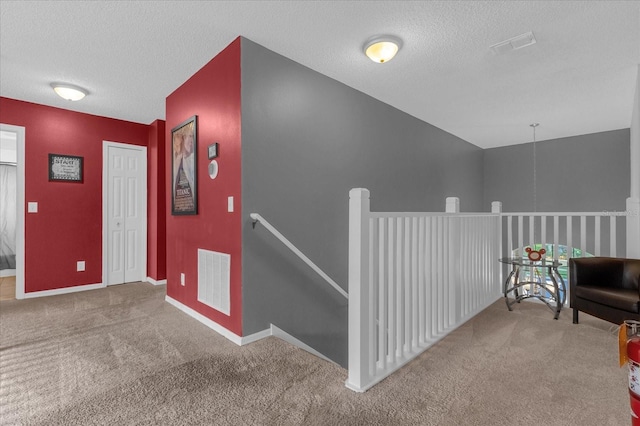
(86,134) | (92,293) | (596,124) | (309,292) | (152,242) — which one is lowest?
(92,293)

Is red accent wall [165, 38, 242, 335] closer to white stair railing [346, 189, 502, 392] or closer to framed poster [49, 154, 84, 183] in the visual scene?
white stair railing [346, 189, 502, 392]

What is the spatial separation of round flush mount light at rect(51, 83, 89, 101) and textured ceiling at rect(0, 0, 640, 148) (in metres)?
0.08

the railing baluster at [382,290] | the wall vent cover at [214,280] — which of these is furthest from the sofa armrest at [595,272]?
the wall vent cover at [214,280]

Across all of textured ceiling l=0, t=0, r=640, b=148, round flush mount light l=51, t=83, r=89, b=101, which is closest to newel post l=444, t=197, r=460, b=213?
textured ceiling l=0, t=0, r=640, b=148

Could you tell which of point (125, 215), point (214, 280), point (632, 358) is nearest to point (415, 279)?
point (632, 358)

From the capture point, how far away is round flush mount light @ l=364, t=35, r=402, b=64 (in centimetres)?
254

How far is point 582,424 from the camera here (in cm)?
148

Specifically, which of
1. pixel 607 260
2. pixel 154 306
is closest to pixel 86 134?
pixel 154 306

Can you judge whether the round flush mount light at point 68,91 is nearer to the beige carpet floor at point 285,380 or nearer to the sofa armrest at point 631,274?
the beige carpet floor at point 285,380

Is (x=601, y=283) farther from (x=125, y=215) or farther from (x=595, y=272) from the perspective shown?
(x=125, y=215)

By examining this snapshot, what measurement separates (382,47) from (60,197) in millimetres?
4190

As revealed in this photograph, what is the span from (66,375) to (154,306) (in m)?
1.45

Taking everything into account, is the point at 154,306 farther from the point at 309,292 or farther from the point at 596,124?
the point at 596,124

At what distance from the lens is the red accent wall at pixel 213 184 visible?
2.53 m
